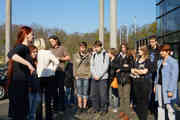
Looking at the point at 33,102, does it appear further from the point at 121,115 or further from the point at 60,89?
the point at 121,115

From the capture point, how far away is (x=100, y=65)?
Answer: 6.47m

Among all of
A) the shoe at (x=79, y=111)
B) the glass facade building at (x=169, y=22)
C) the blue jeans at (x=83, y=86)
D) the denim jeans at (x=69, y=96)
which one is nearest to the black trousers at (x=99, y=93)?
the blue jeans at (x=83, y=86)

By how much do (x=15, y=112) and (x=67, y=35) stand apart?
27436mm

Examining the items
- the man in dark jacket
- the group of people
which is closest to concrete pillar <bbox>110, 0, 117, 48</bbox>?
the group of people

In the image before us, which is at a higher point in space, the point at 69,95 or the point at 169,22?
the point at 169,22

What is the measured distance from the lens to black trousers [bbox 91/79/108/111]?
6475 millimetres

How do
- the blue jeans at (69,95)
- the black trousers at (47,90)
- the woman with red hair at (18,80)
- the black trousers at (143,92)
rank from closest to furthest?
the woman with red hair at (18,80) < the black trousers at (47,90) < the black trousers at (143,92) < the blue jeans at (69,95)

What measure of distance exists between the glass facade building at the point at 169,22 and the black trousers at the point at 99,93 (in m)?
11.5

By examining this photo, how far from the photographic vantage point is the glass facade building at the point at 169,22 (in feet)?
54.5

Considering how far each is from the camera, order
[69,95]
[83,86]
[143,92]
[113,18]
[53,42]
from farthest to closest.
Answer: [113,18], [69,95], [83,86], [53,42], [143,92]

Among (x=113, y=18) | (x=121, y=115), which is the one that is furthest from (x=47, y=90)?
(x=113, y=18)

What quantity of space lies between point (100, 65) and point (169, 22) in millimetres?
13309

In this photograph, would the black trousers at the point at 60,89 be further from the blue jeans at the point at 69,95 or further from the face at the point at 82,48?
the face at the point at 82,48

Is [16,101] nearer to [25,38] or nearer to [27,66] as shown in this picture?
[27,66]
